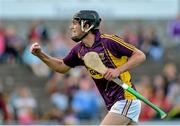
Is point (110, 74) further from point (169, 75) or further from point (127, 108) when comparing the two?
point (169, 75)

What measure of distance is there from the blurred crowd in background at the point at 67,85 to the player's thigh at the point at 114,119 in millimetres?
6205

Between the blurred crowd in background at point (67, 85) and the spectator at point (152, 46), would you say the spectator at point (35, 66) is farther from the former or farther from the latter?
the spectator at point (152, 46)

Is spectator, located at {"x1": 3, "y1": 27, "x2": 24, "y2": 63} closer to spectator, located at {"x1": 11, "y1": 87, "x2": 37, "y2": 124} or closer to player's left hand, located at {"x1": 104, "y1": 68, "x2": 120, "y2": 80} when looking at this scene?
spectator, located at {"x1": 11, "y1": 87, "x2": 37, "y2": 124}

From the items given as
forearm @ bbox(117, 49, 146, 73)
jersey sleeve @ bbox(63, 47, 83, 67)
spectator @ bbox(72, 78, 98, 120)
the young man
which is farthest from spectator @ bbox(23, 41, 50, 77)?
forearm @ bbox(117, 49, 146, 73)

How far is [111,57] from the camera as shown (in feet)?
35.8

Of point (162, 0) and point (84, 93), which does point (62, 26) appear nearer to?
point (162, 0)

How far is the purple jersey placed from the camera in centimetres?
1083

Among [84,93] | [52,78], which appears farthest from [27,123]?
[52,78]

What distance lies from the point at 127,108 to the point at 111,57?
63 cm

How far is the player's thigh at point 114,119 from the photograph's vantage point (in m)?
10.9

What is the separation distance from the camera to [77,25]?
1101cm

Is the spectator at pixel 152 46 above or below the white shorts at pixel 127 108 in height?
below

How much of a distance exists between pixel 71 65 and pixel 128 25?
1179cm

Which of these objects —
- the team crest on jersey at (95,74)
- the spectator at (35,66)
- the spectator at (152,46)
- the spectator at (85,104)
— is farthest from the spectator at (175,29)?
the team crest on jersey at (95,74)
